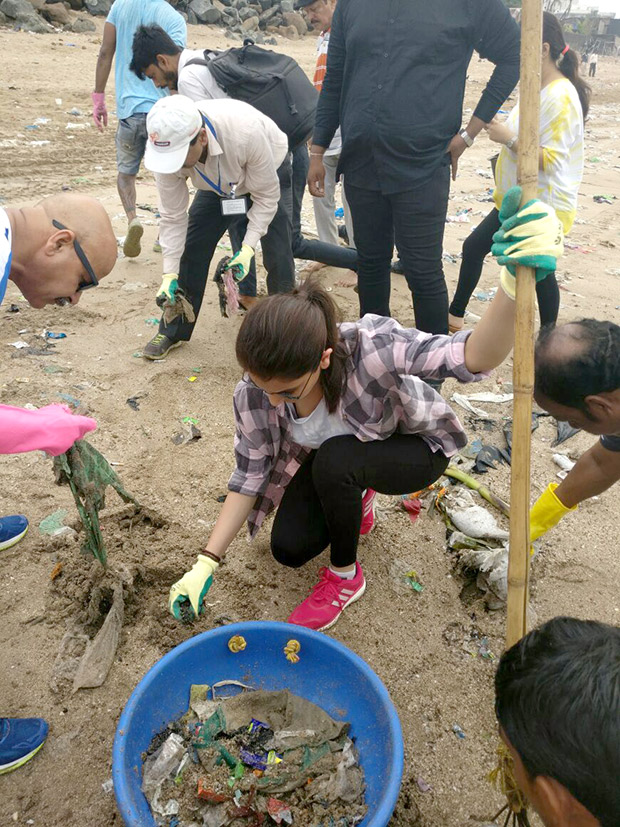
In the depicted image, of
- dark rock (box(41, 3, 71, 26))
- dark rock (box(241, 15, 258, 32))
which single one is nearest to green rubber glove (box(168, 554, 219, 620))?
dark rock (box(41, 3, 71, 26))

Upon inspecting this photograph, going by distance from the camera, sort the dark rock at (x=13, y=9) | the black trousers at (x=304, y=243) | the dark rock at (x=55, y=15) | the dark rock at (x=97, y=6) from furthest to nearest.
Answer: the dark rock at (x=97, y=6)
the dark rock at (x=55, y=15)
the dark rock at (x=13, y=9)
the black trousers at (x=304, y=243)

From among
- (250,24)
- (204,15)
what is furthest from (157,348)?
(250,24)

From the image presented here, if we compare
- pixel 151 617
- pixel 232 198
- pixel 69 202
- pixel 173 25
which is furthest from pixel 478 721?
pixel 173 25

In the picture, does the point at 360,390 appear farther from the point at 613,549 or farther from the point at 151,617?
the point at 613,549

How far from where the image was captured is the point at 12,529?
254 cm

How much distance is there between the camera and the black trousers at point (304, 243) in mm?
4082

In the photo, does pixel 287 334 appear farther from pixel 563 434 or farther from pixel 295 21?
pixel 295 21

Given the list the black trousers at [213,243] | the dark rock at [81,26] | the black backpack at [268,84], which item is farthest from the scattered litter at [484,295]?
the dark rock at [81,26]

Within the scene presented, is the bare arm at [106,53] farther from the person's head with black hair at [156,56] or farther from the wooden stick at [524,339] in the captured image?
the wooden stick at [524,339]

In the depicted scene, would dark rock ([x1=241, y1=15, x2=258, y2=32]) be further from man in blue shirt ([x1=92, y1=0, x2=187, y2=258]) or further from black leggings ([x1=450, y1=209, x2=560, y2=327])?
black leggings ([x1=450, y1=209, x2=560, y2=327])

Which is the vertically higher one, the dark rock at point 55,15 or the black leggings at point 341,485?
the dark rock at point 55,15

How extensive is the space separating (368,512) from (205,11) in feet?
55.1

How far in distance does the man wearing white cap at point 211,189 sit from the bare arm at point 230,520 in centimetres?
157

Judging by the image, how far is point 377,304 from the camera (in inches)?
139
